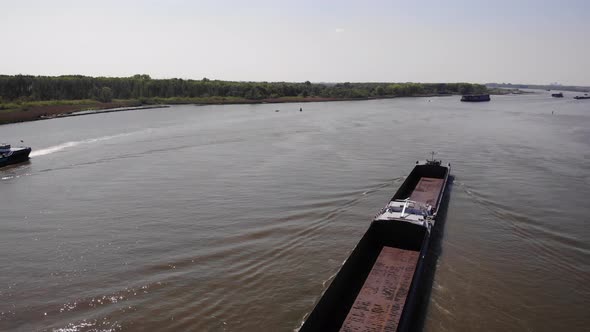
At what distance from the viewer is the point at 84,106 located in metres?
101

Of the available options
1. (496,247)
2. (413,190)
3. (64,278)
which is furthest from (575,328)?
(64,278)

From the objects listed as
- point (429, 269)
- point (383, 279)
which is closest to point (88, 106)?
point (429, 269)

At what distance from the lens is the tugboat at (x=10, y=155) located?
38969mm

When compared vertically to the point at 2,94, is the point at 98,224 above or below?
below

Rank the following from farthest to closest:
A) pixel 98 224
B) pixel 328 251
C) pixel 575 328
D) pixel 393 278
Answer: pixel 98 224 < pixel 328 251 < pixel 393 278 < pixel 575 328

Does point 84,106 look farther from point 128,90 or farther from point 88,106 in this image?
point 128,90

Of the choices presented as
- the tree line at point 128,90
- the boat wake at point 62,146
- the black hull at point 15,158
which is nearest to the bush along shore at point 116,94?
the tree line at point 128,90

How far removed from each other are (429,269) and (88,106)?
A: 106982mm

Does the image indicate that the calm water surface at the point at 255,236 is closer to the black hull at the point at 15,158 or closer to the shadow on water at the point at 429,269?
the shadow on water at the point at 429,269

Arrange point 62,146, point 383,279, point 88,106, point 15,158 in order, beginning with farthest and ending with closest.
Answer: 1. point 88,106
2. point 62,146
3. point 15,158
4. point 383,279

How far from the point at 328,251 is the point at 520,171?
2506 cm

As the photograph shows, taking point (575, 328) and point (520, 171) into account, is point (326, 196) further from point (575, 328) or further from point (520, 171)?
point (520, 171)

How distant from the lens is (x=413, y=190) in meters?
28.9

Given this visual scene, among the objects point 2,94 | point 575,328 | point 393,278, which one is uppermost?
point 2,94
